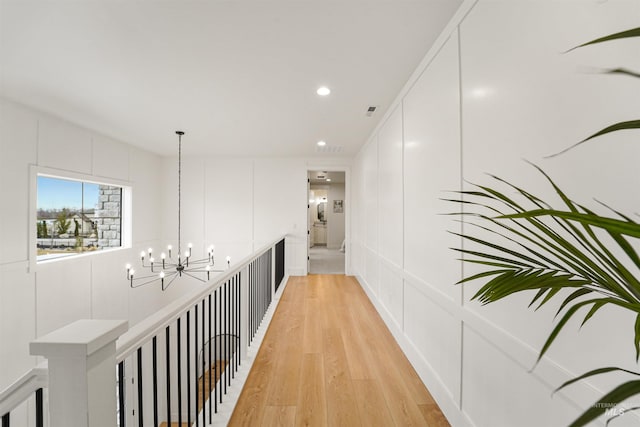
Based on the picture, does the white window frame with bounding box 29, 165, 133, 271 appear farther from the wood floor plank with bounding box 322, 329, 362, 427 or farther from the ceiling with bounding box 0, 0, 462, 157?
the wood floor plank with bounding box 322, 329, 362, 427

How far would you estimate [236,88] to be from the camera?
9.55 feet

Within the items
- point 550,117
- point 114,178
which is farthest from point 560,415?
point 114,178

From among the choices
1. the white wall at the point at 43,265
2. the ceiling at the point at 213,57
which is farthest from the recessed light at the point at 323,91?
the white wall at the point at 43,265

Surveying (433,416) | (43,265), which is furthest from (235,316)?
(43,265)

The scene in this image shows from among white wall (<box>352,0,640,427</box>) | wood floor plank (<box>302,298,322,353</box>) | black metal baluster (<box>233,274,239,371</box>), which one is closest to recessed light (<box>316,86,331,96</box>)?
white wall (<box>352,0,640,427</box>)

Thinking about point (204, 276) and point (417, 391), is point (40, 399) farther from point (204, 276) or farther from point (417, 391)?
point (204, 276)

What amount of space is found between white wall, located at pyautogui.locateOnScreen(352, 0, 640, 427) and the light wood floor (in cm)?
20

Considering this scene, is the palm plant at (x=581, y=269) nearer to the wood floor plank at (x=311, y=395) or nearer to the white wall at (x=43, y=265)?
the wood floor plank at (x=311, y=395)

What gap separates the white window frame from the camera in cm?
345

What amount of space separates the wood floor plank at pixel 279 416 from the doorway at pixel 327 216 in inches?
247

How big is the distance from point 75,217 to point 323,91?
4.14 meters

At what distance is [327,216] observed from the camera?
11.0 meters

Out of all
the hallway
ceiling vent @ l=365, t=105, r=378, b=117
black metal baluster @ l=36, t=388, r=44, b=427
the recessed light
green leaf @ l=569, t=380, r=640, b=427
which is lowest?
the hallway

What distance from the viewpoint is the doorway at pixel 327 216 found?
927 cm
